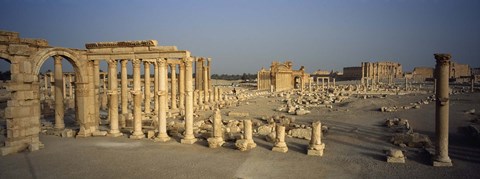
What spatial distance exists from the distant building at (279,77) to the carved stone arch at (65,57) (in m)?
36.5

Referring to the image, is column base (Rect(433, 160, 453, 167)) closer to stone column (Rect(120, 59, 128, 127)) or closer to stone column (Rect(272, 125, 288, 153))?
stone column (Rect(272, 125, 288, 153))

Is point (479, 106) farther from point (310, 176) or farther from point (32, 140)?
point (32, 140)

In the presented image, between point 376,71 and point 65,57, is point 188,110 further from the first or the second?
point 376,71

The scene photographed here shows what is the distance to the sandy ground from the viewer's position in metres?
9.69

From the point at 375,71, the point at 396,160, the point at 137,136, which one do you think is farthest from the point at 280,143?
the point at 375,71

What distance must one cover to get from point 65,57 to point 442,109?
14861mm

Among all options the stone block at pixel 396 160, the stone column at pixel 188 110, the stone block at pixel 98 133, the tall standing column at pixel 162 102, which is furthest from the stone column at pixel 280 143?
the stone block at pixel 98 133

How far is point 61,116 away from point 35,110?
395 cm

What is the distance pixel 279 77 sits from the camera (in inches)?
2083

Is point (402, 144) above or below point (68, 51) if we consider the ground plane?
below

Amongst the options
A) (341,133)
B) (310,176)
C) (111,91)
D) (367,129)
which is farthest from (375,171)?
(111,91)

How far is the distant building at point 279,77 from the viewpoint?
52.4m

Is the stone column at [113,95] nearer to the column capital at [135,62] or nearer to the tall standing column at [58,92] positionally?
the column capital at [135,62]

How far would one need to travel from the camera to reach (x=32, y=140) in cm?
1260
